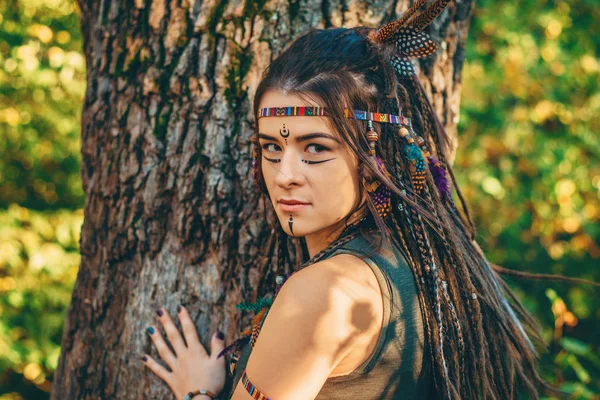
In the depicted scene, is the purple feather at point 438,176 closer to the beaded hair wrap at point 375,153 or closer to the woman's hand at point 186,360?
the beaded hair wrap at point 375,153

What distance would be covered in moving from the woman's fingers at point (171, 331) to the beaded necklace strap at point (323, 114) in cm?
86

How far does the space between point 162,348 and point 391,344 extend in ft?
3.04

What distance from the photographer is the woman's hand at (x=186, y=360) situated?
2041 millimetres

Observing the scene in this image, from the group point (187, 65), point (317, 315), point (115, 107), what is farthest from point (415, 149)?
point (115, 107)

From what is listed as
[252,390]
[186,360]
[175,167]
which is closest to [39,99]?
[175,167]

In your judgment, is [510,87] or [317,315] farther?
[510,87]

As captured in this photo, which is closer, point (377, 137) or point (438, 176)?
point (377, 137)

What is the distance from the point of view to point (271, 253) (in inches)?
85.1

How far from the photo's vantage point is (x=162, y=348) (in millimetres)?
2145

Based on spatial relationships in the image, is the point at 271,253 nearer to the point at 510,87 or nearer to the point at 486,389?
the point at 486,389

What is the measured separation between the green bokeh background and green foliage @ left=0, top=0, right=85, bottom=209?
1cm

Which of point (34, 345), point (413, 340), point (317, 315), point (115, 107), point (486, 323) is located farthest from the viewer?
point (34, 345)

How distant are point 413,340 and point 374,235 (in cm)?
31

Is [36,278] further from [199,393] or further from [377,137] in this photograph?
[377,137]
